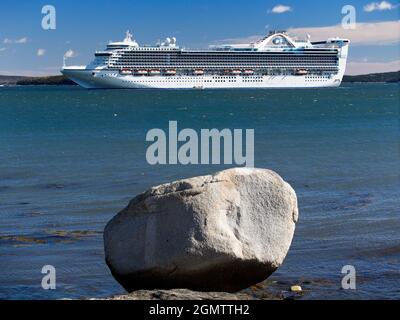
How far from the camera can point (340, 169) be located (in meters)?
19.6

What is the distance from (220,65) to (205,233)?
9711 centimetres

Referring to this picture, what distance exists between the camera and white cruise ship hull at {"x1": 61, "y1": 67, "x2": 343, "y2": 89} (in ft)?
323

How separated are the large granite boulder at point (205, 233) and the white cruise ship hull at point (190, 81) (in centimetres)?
9105

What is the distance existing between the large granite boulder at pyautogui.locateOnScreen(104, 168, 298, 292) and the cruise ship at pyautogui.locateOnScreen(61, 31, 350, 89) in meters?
90.9

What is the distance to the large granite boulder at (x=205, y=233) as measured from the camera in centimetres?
747

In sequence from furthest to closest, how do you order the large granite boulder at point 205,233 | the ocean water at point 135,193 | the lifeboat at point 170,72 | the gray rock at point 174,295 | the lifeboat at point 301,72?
the lifeboat at point 301,72
the lifeboat at point 170,72
the ocean water at point 135,193
the large granite boulder at point 205,233
the gray rock at point 174,295

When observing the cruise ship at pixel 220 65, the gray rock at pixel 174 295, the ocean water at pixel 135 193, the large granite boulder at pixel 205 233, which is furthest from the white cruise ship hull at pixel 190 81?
the gray rock at pixel 174 295

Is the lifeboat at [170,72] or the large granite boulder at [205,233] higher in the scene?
Result: the lifeboat at [170,72]

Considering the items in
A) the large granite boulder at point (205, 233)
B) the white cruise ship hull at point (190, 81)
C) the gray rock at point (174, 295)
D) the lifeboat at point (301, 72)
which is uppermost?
the lifeboat at point (301, 72)

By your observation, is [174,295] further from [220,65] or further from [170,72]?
[220,65]

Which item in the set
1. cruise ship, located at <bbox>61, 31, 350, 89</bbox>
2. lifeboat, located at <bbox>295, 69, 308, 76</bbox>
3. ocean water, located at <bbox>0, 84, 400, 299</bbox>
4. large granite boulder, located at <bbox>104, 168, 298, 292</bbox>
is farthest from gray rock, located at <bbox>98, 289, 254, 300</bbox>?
lifeboat, located at <bbox>295, 69, 308, 76</bbox>

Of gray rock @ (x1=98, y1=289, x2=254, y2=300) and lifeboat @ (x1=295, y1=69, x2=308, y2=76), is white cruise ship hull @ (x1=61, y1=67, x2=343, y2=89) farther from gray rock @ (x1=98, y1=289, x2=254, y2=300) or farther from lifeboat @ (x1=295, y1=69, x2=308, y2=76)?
gray rock @ (x1=98, y1=289, x2=254, y2=300)

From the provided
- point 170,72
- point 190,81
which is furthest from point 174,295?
point 190,81

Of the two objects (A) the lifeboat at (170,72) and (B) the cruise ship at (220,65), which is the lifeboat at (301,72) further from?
(A) the lifeboat at (170,72)
